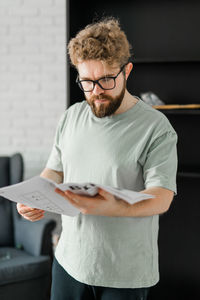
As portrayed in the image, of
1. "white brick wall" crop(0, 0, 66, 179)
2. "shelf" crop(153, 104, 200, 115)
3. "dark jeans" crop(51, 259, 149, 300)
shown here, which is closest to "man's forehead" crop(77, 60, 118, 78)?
"dark jeans" crop(51, 259, 149, 300)

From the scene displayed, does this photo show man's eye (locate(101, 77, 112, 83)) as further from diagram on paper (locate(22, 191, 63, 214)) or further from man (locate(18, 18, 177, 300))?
diagram on paper (locate(22, 191, 63, 214))

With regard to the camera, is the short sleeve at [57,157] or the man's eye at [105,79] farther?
the short sleeve at [57,157]

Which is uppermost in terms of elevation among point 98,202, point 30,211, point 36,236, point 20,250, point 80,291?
point 98,202

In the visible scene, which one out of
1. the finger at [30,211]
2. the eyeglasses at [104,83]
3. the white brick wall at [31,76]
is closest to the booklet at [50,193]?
the finger at [30,211]

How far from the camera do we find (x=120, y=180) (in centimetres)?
145

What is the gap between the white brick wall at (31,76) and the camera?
3555 millimetres

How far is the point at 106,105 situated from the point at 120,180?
24 cm

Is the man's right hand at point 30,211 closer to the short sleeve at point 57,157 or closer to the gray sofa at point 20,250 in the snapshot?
the short sleeve at point 57,157

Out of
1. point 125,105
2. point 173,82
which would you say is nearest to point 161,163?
point 125,105

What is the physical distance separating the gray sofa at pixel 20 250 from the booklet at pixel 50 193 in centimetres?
146

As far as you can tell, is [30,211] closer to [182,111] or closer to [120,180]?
[120,180]

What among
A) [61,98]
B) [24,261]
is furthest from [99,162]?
[61,98]


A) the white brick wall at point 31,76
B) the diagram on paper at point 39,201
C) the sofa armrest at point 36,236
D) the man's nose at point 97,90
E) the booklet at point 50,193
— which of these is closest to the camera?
the booklet at point 50,193

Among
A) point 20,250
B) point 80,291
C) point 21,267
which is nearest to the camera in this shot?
point 80,291
